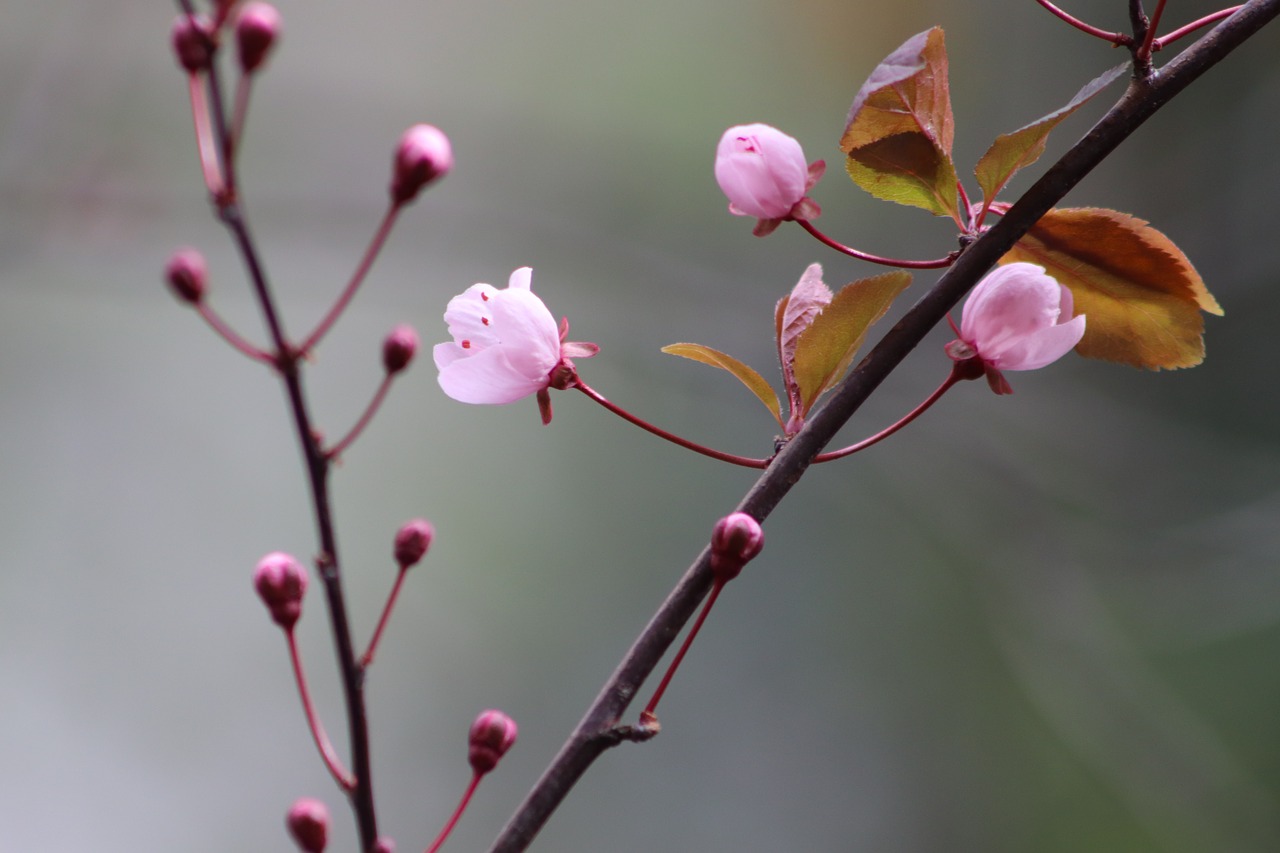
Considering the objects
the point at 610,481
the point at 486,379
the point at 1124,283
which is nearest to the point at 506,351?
the point at 486,379

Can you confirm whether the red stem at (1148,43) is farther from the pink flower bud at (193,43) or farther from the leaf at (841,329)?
the pink flower bud at (193,43)

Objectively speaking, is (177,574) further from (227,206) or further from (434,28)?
(227,206)

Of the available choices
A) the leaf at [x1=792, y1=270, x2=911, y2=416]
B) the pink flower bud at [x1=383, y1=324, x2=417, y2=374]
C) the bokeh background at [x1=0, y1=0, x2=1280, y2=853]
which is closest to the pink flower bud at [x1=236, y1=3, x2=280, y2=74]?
the pink flower bud at [x1=383, y1=324, x2=417, y2=374]

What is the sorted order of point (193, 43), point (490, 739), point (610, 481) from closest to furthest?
point (193, 43) < point (490, 739) < point (610, 481)

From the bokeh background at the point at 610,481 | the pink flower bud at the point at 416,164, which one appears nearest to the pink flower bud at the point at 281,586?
the pink flower bud at the point at 416,164

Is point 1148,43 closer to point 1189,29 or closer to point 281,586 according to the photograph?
point 1189,29
